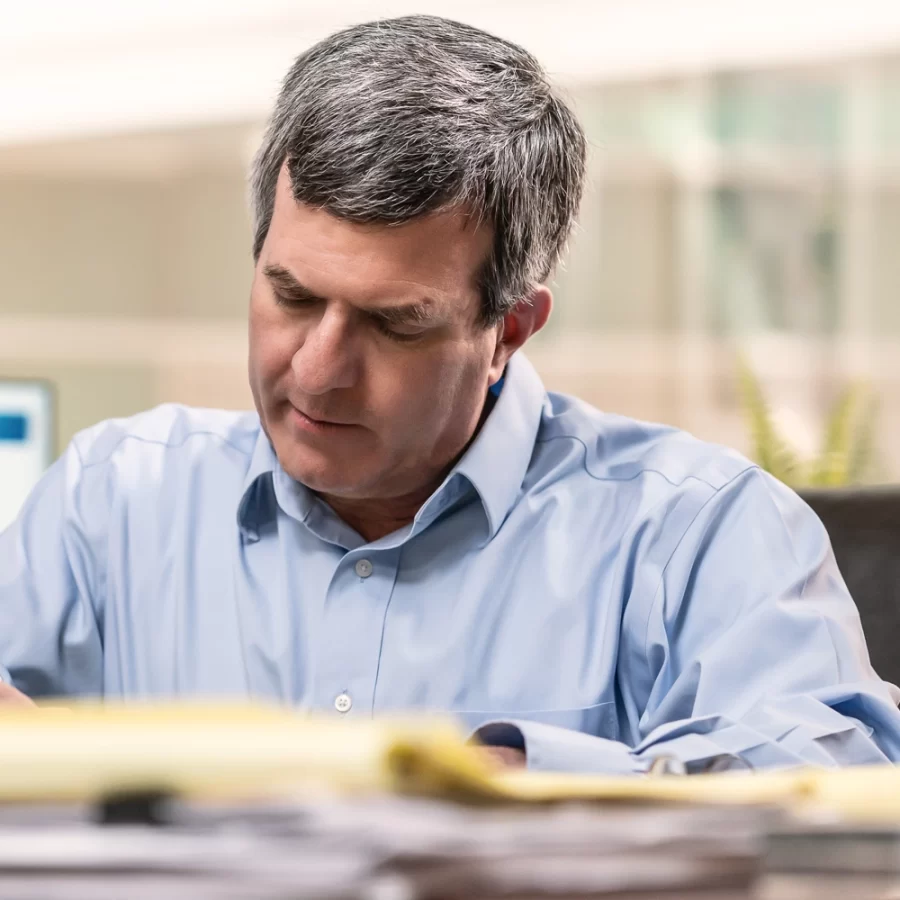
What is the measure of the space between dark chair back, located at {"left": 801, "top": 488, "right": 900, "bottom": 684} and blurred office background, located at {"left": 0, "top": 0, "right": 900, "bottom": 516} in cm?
182

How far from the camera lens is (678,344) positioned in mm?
3268

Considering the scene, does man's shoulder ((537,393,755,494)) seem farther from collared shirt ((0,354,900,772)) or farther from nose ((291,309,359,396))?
nose ((291,309,359,396))

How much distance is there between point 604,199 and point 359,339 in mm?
2380

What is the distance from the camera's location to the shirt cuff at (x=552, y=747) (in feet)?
2.43

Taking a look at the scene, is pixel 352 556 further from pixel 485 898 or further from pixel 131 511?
pixel 485 898

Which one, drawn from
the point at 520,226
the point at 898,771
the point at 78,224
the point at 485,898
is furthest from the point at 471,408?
the point at 78,224

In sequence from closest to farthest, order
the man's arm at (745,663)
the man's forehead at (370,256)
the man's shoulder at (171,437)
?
the man's arm at (745,663)
the man's forehead at (370,256)
the man's shoulder at (171,437)

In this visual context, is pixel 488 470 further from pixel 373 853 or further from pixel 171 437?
pixel 373 853

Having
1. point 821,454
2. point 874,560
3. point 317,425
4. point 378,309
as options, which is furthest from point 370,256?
point 821,454

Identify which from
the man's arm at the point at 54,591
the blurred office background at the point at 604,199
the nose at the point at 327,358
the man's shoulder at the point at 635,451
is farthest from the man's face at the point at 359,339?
→ the blurred office background at the point at 604,199

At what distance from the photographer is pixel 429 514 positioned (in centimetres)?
115

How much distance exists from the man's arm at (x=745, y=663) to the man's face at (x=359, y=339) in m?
0.26

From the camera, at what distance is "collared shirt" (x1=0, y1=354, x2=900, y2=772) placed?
3.45 ft

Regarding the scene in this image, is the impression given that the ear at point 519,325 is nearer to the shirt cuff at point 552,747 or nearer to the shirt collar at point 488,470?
the shirt collar at point 488,470
